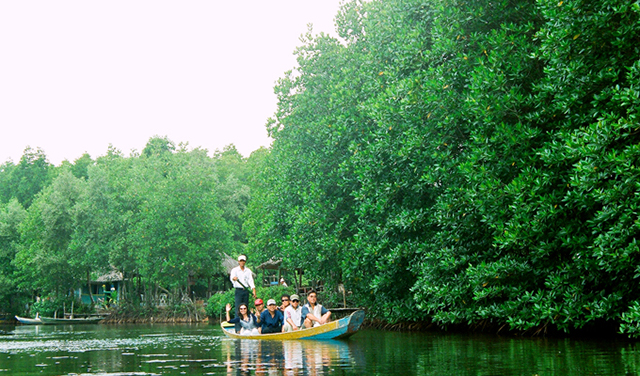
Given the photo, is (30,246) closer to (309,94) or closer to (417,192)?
(309,94)

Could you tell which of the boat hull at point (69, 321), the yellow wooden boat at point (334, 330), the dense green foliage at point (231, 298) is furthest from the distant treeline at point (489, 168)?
the boat hull at point (69, 321)

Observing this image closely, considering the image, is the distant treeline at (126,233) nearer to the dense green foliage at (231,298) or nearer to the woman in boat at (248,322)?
the dense green foliage at (231,298)

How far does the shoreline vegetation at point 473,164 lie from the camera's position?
501 inches

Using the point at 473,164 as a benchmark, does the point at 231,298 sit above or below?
below

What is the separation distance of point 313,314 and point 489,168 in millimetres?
5903

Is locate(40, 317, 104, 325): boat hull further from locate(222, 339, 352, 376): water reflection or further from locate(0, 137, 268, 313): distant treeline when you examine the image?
locate(222, 339, 352, 376): water reflection

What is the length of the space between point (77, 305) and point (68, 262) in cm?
742

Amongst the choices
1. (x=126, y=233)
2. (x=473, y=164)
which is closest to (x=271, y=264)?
(x=126, y=233)

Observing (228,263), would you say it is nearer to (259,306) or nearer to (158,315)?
(158,315)

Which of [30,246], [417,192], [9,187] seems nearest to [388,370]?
[417,192]

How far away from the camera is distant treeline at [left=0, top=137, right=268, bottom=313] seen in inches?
1831

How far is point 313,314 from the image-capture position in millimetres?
17328

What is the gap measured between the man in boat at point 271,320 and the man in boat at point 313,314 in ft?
2.72

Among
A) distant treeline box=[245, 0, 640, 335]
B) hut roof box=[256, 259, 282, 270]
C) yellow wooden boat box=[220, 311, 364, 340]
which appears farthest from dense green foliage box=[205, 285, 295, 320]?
yellow wooden boat box=[220, 311, 364, 340]
